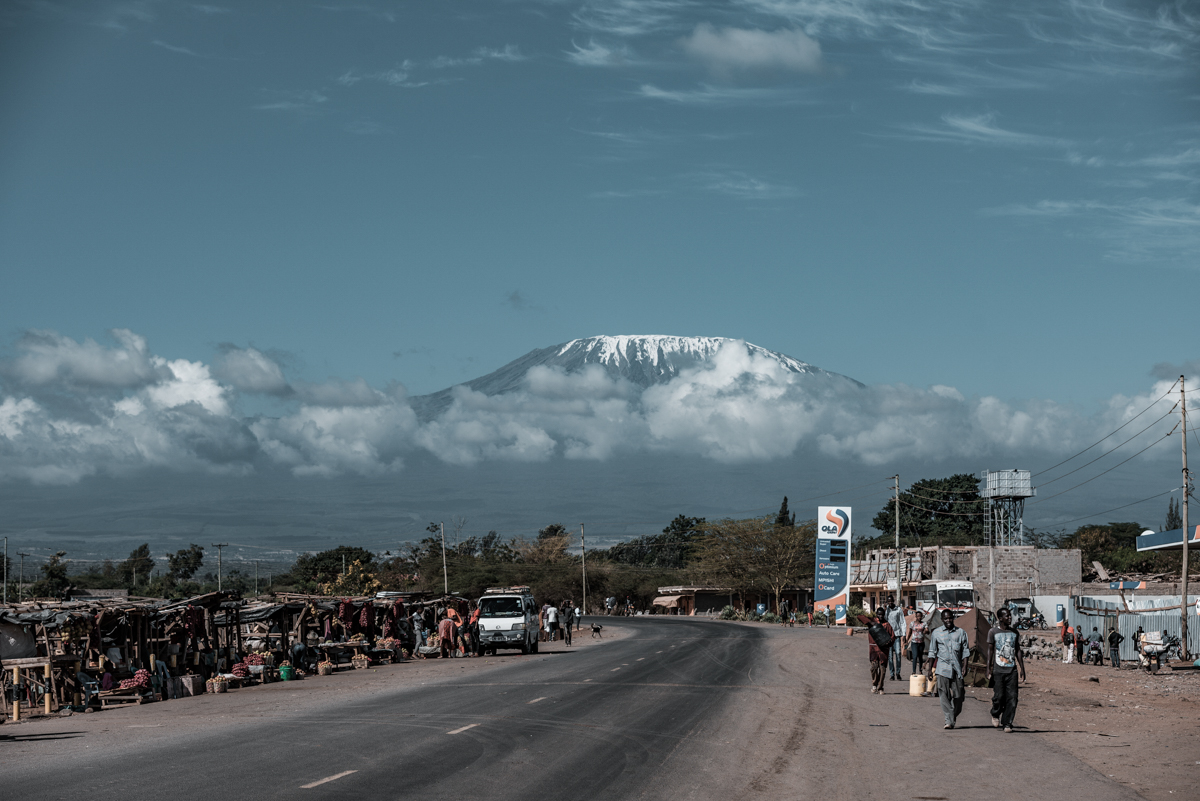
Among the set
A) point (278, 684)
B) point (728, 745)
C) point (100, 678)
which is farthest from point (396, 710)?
point (278, 684)

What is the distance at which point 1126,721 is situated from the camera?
19.1 metres

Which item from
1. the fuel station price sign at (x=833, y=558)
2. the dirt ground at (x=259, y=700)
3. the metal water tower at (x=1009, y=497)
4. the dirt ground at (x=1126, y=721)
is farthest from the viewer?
the metal water tower at (x=1009, y=497)

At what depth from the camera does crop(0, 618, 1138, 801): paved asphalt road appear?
38.5ft

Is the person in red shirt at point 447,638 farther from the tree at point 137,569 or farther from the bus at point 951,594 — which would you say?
the tree at point 137,569

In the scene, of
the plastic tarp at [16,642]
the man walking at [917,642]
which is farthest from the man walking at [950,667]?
the plastic tarp at [16,642]

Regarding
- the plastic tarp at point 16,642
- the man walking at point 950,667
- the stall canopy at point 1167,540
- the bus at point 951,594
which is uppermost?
the stall canopy at point 1167,540

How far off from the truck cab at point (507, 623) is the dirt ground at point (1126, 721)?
52.7 ft

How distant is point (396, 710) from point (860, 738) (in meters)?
8.15

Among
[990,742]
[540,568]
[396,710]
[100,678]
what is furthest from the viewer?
[540,568]

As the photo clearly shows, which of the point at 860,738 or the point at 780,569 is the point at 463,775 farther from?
the point at 780,569

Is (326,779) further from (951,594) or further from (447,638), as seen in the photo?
(951,594)

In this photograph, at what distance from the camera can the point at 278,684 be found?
96.2ft

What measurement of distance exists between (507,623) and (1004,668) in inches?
940

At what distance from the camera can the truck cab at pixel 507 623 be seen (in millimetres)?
38344
